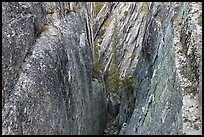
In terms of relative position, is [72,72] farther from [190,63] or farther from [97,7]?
[97,7]

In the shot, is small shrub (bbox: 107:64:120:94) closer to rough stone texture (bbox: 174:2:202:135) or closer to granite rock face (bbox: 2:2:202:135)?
granite rock face (bbox: 2:2:202:135)

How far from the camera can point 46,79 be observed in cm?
1472

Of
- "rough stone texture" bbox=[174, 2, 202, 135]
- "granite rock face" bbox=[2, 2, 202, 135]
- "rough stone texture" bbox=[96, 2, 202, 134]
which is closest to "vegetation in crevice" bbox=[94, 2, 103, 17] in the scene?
"granite rock face" bbox=[2, 2, 202, 135]

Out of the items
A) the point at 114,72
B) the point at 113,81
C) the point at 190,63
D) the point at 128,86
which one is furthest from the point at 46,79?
the point at 114,72

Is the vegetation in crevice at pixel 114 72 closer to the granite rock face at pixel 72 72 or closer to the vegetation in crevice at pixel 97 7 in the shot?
the vegetation in crevice at pixel 97 7

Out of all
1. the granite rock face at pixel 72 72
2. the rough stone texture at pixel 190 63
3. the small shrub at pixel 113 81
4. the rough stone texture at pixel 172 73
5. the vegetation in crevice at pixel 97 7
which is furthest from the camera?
the vegetation in crevice at pixel 97 7

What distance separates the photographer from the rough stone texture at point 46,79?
12.2m

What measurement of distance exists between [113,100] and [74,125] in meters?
19.0

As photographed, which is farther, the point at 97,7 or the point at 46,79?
the point at 97,7

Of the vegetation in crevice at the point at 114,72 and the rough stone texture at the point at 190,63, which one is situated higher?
the rough stone texture at the point at 190,63

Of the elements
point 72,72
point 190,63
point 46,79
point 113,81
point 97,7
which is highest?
point 190,63

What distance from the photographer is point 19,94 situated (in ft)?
40.2

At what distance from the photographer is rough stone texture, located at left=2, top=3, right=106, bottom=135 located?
40.1ft

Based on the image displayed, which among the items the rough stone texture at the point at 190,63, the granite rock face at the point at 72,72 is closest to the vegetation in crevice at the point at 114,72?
the granite rock face at the point at 72,72
